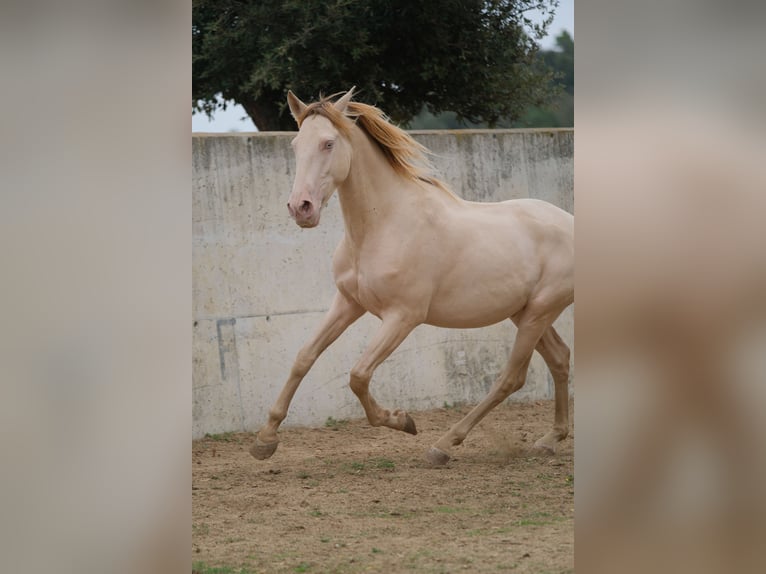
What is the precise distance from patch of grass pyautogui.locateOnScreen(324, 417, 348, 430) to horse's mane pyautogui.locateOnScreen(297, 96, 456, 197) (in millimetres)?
2053

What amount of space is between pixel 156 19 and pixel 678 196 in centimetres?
88

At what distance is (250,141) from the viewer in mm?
6680

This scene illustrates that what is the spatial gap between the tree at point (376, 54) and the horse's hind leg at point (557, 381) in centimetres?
362

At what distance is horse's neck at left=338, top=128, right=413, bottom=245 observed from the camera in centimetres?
520

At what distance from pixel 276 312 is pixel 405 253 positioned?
169cm

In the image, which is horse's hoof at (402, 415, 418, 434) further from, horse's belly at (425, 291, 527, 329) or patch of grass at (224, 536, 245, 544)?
patch of grass at (224, 536, 245, 544)

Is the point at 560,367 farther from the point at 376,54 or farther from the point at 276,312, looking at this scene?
the point at 376,54

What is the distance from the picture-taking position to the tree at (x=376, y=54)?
8.84 metres

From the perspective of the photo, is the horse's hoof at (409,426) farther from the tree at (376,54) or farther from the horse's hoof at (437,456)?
the tree at (376,54)

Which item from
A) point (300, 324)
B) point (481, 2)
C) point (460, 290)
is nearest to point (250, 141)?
point (300, 324)

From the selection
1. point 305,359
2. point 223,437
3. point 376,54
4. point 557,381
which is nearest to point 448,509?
point 305,359

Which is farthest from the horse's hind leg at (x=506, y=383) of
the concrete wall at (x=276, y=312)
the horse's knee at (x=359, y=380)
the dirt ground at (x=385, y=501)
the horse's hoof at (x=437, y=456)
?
the concrete wall at (x=276, y=312)

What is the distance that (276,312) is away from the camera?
21.8 feet

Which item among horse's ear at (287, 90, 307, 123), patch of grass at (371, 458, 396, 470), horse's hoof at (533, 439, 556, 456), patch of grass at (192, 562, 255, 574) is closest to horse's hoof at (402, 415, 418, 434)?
patch of grass at (371, 458, 396, 470)
